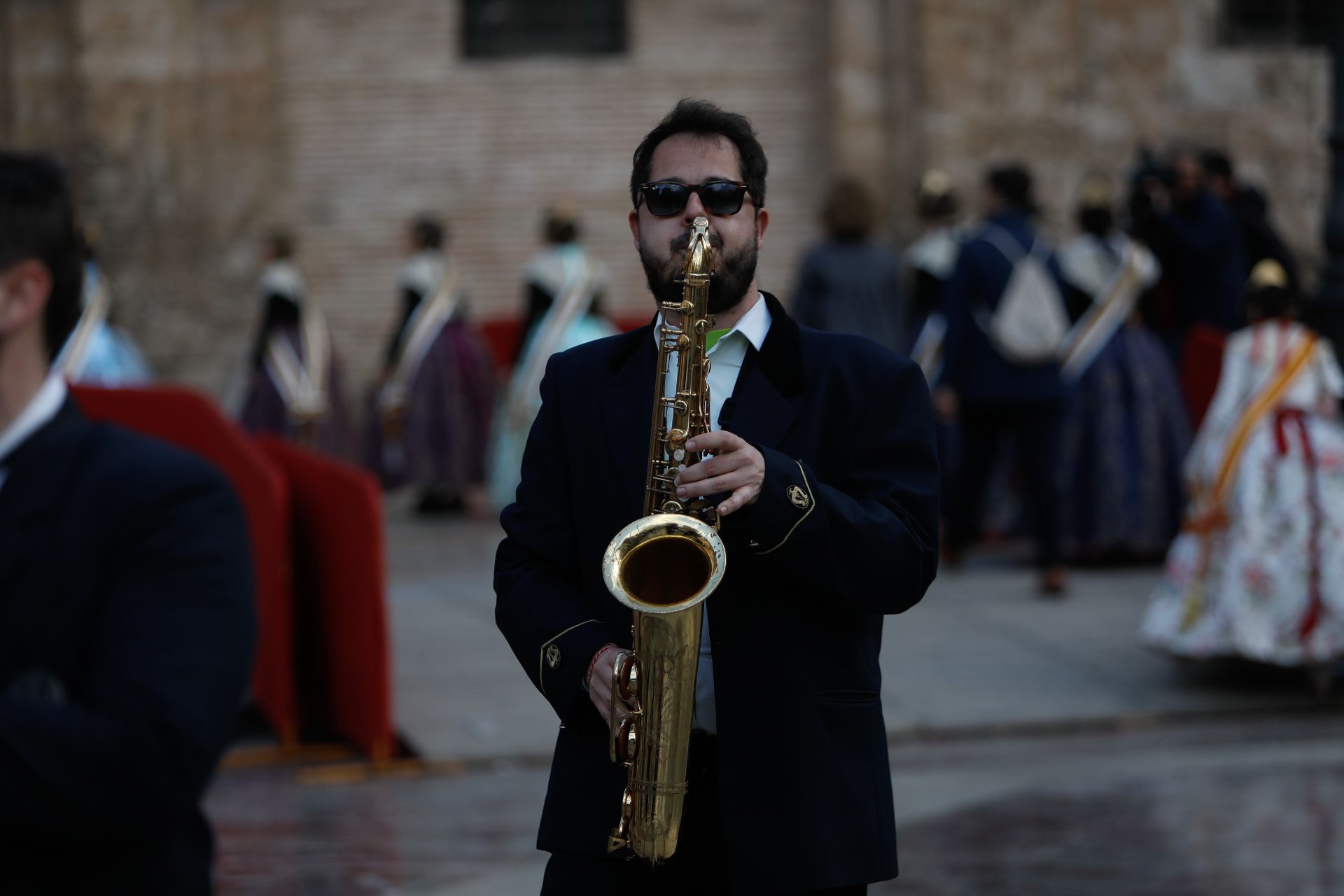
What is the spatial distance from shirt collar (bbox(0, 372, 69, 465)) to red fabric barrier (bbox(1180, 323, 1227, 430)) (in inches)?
→ 363

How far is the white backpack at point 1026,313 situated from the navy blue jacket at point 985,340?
32 mm

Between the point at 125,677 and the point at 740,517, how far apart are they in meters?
0.93

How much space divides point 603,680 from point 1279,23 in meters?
15.4

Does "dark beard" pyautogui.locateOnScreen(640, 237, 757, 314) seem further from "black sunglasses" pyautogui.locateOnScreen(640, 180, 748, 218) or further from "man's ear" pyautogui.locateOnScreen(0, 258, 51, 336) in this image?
"man's ear" pyautogui.locateOnScreen(0, 258, 51, 336)

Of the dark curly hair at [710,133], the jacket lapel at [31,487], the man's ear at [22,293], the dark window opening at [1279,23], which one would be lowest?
the jacket lapel at [31,487]

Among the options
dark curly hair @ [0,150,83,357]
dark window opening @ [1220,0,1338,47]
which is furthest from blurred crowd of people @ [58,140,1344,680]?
dark curly hair @ [0,150,83,357]

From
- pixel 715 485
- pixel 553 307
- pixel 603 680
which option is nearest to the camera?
pixel 715 485

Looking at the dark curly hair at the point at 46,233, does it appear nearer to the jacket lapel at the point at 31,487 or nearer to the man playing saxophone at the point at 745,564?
the jacket lapel at the point at 31,487

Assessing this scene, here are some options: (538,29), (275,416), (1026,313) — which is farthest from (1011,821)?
(538,29)

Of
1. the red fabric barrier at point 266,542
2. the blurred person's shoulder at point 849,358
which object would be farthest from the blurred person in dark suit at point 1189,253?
the blurred person's shoulder at point 849,358

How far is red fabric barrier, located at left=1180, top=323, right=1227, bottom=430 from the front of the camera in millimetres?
11031

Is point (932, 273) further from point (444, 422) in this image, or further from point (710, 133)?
point (710, 133)

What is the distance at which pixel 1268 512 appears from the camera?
25.6 ft

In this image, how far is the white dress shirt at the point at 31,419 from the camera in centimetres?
245
